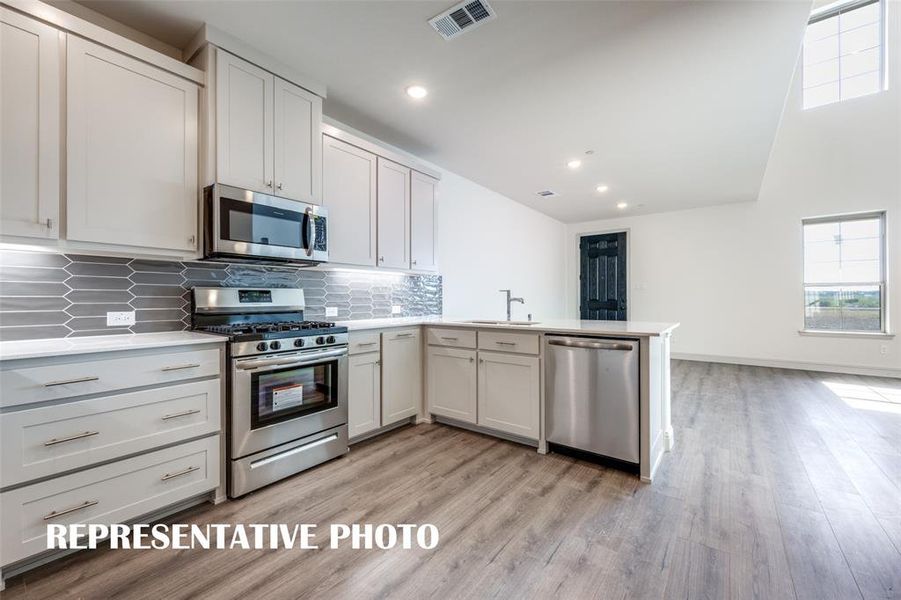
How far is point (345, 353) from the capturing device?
2.67 m

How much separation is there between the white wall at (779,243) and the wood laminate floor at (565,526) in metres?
3.21

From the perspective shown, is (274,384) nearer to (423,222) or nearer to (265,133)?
(265,133)

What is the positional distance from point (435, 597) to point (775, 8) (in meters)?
Answer: 3.22

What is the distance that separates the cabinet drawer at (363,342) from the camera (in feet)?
9.34

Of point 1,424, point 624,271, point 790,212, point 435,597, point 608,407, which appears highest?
point 790,212

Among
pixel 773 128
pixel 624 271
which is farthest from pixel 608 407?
pixel 624 271

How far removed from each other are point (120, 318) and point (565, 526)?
2.61 m

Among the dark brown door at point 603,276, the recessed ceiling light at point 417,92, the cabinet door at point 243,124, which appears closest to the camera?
the cabinet door at point 243,124

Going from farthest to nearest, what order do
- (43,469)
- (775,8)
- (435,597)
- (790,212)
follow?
(790,212), (775,8), (43,469), (435,597)

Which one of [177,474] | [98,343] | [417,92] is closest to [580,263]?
[417,92]

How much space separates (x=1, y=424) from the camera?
146 centimetres

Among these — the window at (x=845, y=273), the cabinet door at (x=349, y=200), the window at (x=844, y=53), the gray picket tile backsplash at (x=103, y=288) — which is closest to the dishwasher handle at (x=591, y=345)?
the cabinet door at (x=349, y=200)

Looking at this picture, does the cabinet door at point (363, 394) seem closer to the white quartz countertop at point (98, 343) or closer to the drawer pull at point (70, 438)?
the white quartz countertop at point (98, 343)

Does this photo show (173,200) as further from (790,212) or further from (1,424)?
(790,212)
